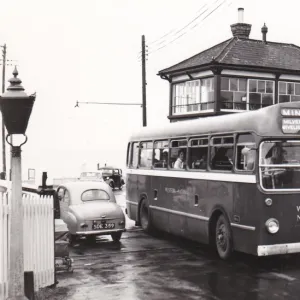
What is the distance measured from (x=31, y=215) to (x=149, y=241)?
6.38 metres

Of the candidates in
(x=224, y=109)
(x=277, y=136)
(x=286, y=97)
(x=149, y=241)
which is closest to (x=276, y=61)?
(x=286, y=97)

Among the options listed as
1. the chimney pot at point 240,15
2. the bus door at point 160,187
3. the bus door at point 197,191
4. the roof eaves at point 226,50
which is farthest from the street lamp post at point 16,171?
the chimney pot at point 240,15

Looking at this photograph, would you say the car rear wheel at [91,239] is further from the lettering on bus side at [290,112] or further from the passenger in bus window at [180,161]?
the lettering on bus side at [290,112]

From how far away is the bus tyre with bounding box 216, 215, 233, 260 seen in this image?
39.0ft

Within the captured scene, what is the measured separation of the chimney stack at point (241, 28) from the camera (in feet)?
147

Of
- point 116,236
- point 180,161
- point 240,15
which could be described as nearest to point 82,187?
point 116,236

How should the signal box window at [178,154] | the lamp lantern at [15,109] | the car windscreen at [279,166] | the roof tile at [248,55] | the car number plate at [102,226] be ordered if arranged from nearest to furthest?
the lamp lantern at [15,109] → the car windscreen at [279,166] → the signal box window at [178,154] → the car number plate at [102,226] → the roof tile at [248,55]

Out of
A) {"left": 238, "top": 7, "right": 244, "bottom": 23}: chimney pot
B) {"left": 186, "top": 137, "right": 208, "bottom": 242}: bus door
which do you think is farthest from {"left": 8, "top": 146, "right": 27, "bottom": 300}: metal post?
{"left": 238, "top": 7, "right": 244, "bottom": 23}: chimney pot

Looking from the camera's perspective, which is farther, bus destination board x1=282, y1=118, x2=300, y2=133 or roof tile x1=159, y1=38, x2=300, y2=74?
roof tile x1=159, y1=38, x2=300, y2=74

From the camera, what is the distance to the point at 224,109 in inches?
1548

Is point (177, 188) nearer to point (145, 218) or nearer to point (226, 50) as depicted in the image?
point (145, 218)

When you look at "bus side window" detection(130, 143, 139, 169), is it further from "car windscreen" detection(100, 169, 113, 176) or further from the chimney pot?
the chimney pot

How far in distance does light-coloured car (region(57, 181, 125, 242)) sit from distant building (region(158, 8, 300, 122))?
24.3m

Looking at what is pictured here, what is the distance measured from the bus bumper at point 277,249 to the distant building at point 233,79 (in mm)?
28130
